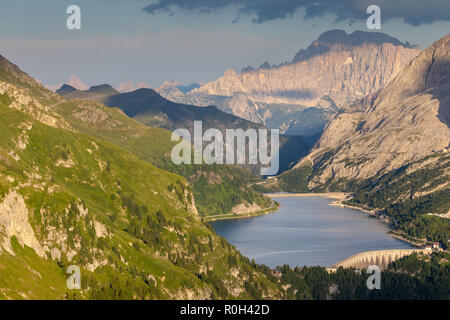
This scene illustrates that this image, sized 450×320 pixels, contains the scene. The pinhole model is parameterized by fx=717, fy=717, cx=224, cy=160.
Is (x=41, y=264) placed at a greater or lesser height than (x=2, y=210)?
lesser

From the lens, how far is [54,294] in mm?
179750
